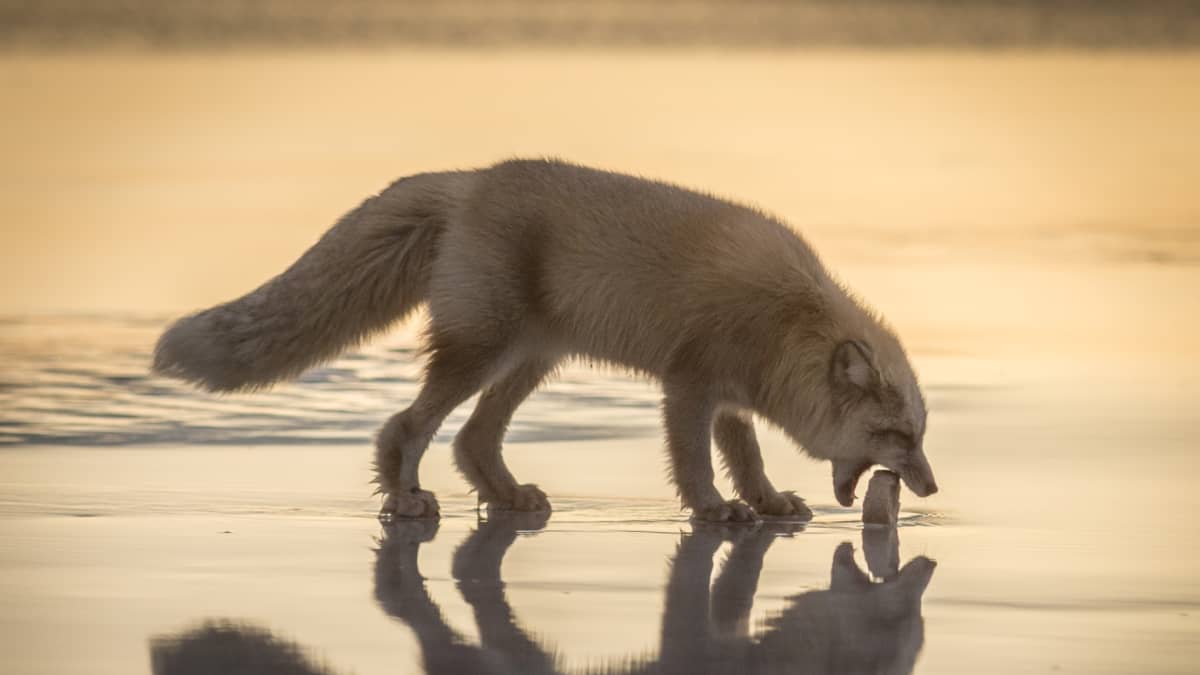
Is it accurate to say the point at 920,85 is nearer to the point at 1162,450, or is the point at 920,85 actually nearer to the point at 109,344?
the point at 109,344

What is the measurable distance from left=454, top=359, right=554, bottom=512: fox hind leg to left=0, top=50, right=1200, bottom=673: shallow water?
0.24 m

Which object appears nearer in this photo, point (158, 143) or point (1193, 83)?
point (158, 143)

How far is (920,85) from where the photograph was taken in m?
27.1

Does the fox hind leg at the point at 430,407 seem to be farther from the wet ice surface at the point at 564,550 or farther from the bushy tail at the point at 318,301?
the bushy tail at the point at 318,301

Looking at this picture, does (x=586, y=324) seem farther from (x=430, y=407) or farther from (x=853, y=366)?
(x=853, y=366)

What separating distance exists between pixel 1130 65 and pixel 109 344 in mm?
16624

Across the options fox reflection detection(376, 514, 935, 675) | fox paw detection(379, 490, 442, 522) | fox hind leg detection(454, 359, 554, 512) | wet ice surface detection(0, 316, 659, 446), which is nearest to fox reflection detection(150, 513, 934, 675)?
fox reflection detection(376, 514, 935, 675)

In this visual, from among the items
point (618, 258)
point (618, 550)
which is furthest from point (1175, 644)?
point (618, 258)

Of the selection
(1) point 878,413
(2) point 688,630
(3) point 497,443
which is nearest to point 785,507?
(1) point 878,413

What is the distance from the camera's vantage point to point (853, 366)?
9.34 m

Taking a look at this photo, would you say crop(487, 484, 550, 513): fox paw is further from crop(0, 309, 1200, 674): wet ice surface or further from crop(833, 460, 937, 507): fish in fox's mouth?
crop(833, 460, 937, 507): fish in fox's mouth

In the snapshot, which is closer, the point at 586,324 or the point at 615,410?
the point at 586,324

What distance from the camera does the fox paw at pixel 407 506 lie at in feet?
31.0

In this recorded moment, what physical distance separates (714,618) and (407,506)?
250 centimetres
